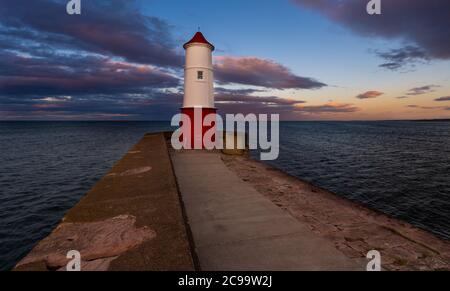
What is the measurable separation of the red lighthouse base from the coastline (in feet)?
25.5

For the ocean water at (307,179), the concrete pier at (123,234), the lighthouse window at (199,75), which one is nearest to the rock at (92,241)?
the concrete pier at (123,234)

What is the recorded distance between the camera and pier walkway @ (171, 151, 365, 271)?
4.22 meters

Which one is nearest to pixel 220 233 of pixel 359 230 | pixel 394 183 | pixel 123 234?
pixel 123 234

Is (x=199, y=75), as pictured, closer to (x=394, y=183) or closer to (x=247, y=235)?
(x=247, y=235)

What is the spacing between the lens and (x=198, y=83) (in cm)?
1576

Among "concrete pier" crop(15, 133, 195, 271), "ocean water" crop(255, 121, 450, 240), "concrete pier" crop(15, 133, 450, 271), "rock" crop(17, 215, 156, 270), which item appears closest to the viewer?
"concrete pier" crop(15, 133, 195, 271)

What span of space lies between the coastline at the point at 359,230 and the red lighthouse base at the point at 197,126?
7787mm

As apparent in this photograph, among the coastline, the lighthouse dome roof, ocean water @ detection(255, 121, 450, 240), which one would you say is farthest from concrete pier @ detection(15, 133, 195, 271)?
the lighthouse dome roof

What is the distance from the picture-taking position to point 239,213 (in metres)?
6.36

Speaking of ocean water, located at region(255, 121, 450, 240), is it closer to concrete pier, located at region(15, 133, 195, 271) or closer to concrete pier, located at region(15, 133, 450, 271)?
concrete pier, located at region(15, 133, 450, 271)

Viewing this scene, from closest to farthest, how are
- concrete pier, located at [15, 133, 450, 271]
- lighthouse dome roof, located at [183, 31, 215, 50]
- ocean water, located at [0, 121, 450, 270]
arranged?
concrete pier, located at [15, 133, 450, 271]
ocean water, located at [0, 121, 450, 270]
lighthouse dome roof, located at [183, 31, 215, 50]

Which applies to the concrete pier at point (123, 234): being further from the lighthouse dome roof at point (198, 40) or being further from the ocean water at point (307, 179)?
the lighthouse dome roof at point (198, 40)

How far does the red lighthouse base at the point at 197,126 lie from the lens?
15.9 meters
